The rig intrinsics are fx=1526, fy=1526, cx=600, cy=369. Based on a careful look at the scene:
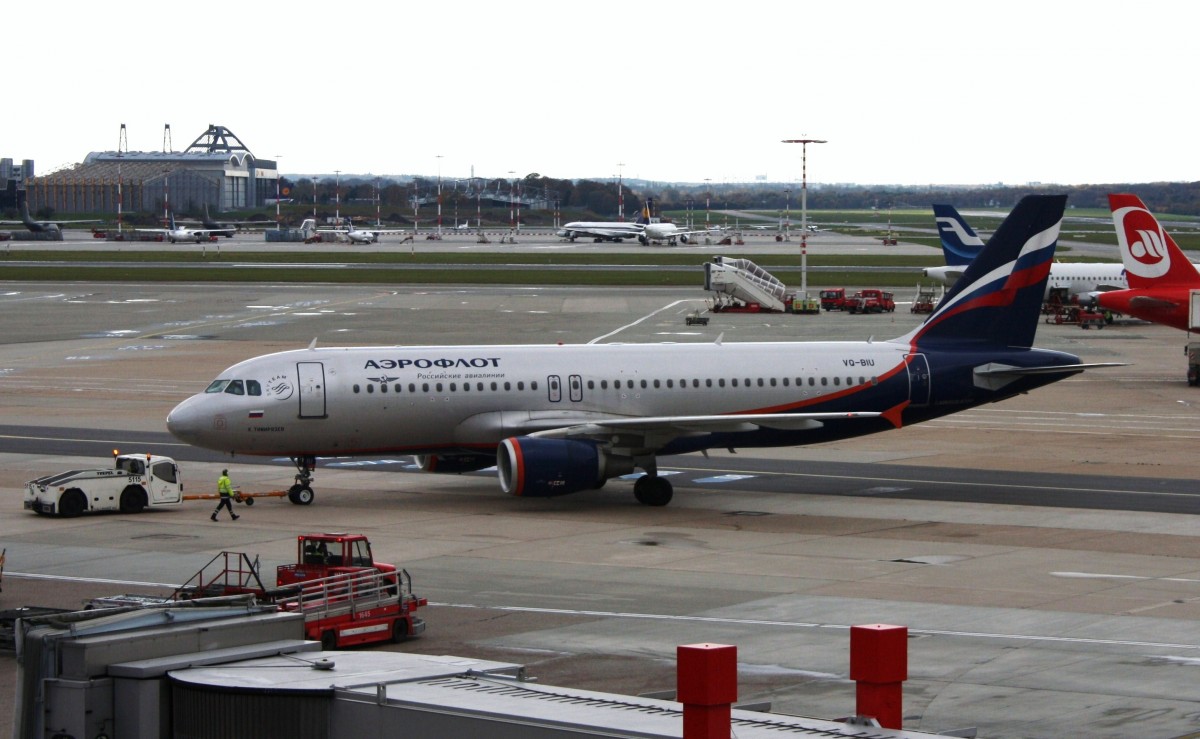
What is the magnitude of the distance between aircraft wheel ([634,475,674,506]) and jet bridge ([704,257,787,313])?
6855cm

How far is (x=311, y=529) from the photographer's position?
3844 centimetres

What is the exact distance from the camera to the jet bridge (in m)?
110

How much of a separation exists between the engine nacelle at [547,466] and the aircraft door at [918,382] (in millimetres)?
9707

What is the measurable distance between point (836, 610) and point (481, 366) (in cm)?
1657

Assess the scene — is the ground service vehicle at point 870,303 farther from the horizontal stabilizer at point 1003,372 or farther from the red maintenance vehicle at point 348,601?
the red maintenance vehicle at point 348,601

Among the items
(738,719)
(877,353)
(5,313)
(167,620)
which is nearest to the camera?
(738,719)

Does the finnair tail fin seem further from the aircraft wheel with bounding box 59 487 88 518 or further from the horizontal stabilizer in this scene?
the aircraft wheel with bounding box 59 487 88 518

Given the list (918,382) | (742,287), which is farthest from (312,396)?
(742,287)

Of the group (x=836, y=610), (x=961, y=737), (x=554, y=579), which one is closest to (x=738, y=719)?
(x=961, y=737)

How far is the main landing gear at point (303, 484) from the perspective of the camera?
42469 millimetres

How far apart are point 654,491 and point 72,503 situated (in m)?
15.7

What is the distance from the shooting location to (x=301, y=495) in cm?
4247

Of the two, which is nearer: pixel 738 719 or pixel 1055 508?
A: pixel 738 719

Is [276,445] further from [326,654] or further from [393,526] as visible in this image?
[326,654]
